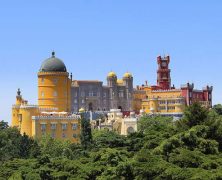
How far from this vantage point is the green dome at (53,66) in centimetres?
9806

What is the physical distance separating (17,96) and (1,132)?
1222 centimetres

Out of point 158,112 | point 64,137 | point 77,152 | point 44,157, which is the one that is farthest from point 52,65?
point 44,157

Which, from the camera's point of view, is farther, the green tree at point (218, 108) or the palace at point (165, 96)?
the palace at point (165, 96)

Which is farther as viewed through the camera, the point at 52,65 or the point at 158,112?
the point at 158,112

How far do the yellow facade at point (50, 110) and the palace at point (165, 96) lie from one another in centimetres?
1766

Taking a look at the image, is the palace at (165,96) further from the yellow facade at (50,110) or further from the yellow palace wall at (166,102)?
the yellow facade at (50,110)

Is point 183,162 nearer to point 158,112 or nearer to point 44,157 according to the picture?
point 44,157

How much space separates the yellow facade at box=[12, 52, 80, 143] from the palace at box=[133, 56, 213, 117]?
57.9 feet

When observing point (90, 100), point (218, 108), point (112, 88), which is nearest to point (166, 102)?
point (218, 108)

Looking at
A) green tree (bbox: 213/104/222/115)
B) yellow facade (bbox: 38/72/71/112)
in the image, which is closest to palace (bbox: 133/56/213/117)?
green tree (bbox: 213/104/222/115)

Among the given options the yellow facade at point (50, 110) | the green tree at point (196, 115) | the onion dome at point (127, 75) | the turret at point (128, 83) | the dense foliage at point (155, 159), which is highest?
the onion dome at point (127, 75)

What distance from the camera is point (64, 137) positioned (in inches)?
3612

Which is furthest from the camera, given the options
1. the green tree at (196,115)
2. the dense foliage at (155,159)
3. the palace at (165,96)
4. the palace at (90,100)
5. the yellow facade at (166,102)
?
the palace at (165,96)

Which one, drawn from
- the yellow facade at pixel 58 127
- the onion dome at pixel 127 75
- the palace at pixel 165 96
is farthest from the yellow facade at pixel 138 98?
the yellow facade at pixel 58 127
